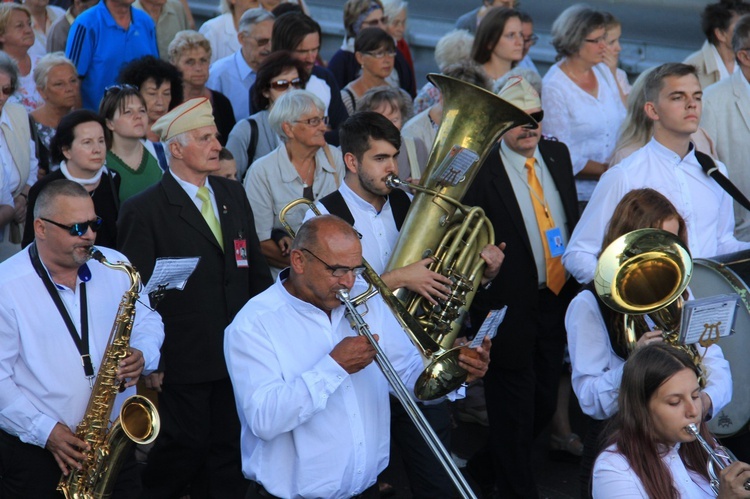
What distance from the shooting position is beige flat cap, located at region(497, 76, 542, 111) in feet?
20.8

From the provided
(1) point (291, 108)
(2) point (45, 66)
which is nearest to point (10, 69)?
(2) point (45, 66)

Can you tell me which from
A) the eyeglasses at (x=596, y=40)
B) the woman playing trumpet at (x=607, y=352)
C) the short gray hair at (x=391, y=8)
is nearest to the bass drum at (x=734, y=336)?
the woman playing trumpet at (x=607, y=352)

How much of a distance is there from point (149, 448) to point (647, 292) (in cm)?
287

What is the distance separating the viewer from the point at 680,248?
4.64 meters

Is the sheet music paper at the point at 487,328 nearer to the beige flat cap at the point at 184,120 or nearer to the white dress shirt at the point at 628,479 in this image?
the white dress shirt at the point at 628,479

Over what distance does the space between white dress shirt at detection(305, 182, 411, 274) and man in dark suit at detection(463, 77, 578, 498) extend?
70cm

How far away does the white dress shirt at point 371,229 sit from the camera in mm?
5793

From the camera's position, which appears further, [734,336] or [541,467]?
[541,467]

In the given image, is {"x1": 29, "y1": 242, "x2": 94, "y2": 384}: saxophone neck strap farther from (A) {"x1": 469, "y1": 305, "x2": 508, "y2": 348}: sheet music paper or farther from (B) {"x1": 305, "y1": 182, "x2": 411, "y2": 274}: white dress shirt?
(A) {"x1": 469, "y1": 305, "x2": 508, "y2": 348}: sheet music paper

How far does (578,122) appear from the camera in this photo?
775 centimetres

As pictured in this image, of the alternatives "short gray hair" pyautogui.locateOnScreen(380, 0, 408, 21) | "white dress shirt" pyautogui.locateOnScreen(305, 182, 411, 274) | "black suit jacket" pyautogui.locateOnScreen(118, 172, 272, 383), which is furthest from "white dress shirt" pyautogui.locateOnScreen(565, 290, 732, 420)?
"short gray hair" pyautogui.locateOnScreen(380, 0, 408, 21)

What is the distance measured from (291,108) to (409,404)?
2.93 m

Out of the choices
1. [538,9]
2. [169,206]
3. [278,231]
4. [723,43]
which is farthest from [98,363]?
[538,9]

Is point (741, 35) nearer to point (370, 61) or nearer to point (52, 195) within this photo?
point (370, 61)
